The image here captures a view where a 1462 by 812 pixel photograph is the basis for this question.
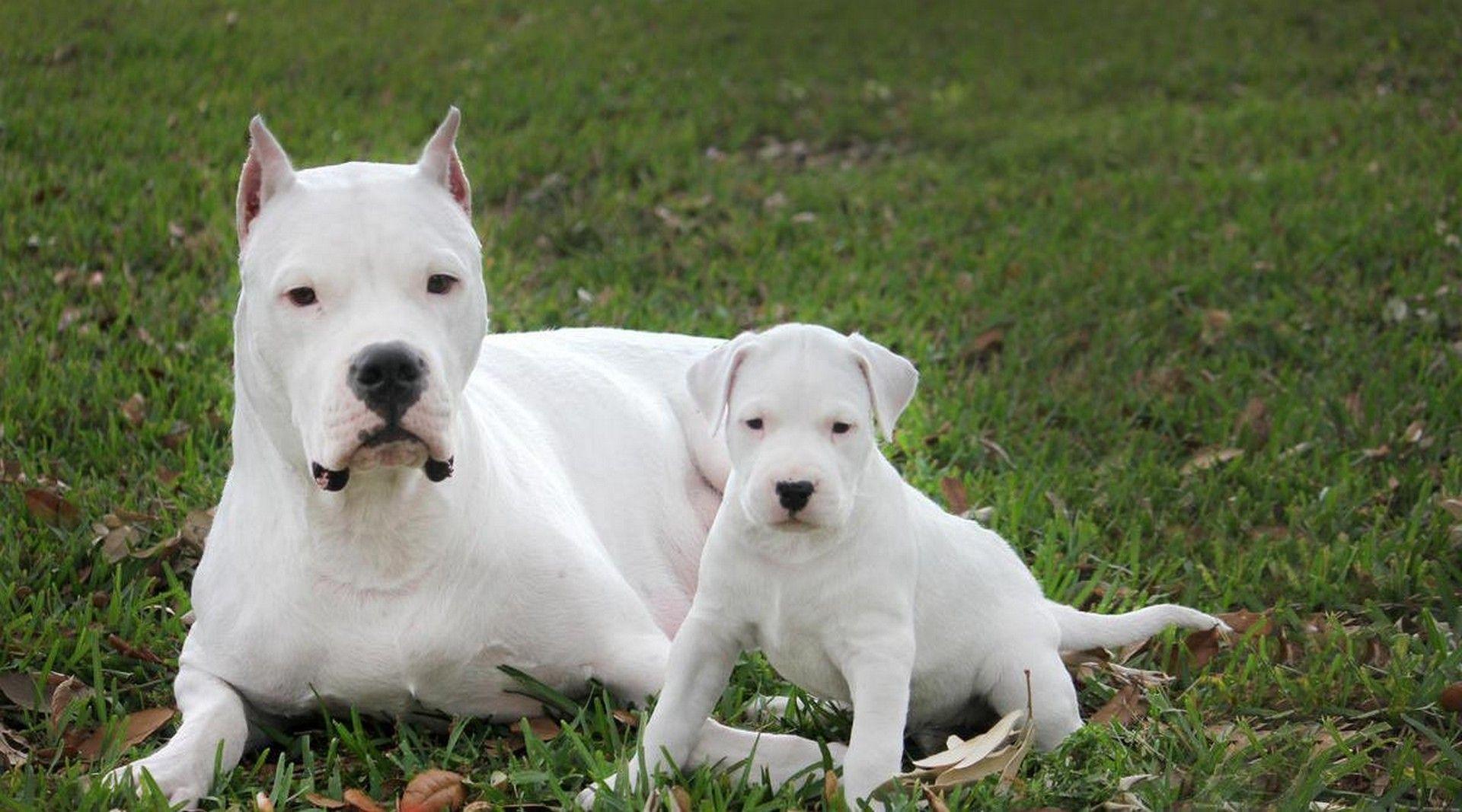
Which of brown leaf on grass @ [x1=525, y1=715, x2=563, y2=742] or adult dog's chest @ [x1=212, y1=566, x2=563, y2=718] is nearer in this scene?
adult dog's chest @ [x1=212, y1=566, x2=563, y2=718]

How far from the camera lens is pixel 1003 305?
7.24 meters

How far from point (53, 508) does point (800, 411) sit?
2.83 m

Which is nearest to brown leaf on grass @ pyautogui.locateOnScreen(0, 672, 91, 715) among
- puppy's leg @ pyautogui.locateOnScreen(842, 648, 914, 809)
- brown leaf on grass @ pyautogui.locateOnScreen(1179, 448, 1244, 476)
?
puppy's leg @ pyautogui.locateOnScreen(842, 648, 914, 809)

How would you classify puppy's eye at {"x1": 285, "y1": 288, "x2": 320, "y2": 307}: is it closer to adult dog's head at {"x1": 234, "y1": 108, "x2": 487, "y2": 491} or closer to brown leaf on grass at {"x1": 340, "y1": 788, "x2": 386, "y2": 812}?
adult dog's head at {"x1": 234, "y1": 108, "x2": 487, "y2": 491}

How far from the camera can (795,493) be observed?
2.93 meters

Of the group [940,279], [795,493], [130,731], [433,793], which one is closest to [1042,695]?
[795,493]

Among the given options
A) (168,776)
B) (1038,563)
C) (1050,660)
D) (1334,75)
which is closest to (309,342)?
(168,776)

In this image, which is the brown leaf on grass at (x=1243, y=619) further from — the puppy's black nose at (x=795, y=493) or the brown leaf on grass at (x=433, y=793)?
the brown leaf on grass at (x=433, y=793)

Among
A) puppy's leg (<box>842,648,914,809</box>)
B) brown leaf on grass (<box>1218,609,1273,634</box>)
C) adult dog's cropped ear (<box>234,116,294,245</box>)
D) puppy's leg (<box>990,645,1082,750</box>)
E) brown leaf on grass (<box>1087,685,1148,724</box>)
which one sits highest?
adult dog's cropped ear (<box>234,116,294,245</box>)

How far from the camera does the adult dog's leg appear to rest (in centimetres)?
337

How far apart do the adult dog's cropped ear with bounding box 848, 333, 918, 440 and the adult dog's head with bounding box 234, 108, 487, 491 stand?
2.84 ft

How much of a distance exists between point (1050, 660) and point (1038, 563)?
1197mm

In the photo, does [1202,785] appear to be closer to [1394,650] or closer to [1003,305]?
[1394,650]

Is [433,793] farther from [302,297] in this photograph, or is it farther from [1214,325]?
[1214,325]
